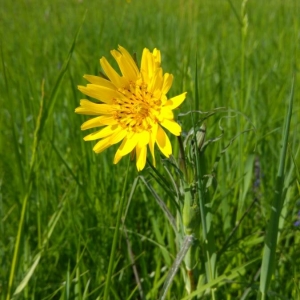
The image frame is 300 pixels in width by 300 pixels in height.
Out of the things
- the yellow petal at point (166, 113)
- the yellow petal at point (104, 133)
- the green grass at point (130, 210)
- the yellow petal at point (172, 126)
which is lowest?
the green grass at point (130, 210)

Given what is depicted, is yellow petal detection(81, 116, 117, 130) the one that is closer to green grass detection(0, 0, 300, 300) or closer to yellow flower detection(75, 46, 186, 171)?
yellow flower detection(75, 46, 186, 171)

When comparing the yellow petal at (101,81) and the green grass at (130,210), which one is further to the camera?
the green grass at (130,210)

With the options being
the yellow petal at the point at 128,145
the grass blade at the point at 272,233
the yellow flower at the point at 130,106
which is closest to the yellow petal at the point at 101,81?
the yellow flower at the point at 130,106

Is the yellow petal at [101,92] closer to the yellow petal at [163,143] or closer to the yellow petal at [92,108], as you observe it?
the yellow petal at [92,108]

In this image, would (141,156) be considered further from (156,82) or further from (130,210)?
(130,210)

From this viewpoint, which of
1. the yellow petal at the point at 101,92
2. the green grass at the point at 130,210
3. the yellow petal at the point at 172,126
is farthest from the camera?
the green grass at the point at 130,210

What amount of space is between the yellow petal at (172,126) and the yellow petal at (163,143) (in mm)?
16

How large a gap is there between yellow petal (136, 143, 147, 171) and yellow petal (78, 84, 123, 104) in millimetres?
110

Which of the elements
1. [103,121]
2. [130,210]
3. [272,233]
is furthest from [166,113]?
[130,210]

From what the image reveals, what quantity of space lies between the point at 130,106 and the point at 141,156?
0.37 ft

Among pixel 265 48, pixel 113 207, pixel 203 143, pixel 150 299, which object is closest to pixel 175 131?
pixel 203 143

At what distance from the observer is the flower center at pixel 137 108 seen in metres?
0.66

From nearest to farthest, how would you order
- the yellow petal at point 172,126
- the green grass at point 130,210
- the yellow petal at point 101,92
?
1. the yellow petal at point 172,126
2. the yellow petal at point 101,92
3. the green grass at point 130,210

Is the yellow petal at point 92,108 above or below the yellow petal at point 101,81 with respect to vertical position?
below
